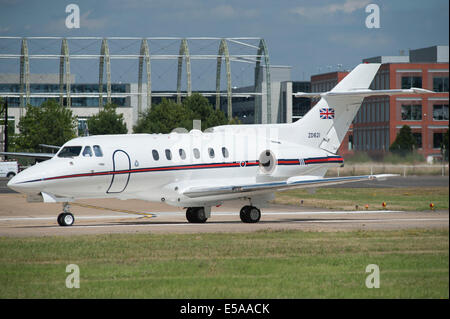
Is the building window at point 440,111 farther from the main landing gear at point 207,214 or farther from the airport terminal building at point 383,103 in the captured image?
the main landing gear at point 207,214

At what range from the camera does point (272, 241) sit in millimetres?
23125

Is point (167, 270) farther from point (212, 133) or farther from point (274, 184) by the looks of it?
point (212, 133)

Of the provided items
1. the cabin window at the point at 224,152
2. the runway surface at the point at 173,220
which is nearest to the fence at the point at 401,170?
the runway surface at the point at 173,220

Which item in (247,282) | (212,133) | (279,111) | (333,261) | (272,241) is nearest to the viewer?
(247,282)

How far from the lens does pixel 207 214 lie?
1248 inches

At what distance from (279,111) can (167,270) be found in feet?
299

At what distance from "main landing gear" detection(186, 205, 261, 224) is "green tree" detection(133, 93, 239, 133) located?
201 feet

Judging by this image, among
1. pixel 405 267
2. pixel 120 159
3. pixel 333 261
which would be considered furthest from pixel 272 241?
pixel 120 159

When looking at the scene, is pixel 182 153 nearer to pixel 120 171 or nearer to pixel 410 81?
pixel 120 171

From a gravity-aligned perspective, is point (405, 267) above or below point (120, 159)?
below

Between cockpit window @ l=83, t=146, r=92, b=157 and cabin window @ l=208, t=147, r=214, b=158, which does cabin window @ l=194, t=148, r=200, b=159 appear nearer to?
cabin window @ l=208, t=147, r=214, b=158

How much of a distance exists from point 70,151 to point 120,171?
1940 millimetres

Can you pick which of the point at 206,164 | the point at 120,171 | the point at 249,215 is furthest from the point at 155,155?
the point at 249,215

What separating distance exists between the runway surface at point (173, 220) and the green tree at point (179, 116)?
5124 cm
